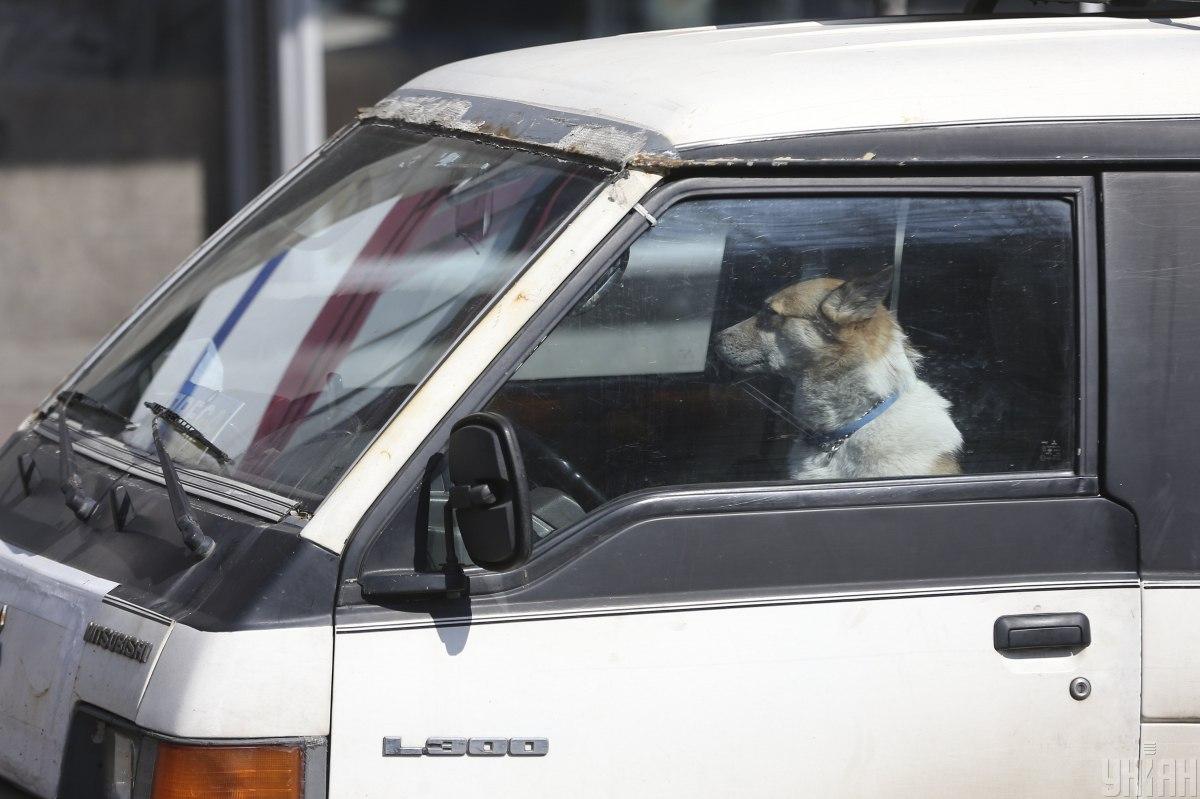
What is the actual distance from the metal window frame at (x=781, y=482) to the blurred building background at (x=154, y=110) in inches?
266

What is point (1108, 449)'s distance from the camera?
2.28 m

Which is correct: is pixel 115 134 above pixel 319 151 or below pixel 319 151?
above

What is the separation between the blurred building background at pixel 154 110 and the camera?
864cm

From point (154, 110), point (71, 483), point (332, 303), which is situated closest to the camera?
point (71, 483)

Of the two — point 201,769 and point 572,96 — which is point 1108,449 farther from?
point 201,769

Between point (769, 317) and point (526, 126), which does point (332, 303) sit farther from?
point (769, 317)

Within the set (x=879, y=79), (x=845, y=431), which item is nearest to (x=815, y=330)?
(x=845, y=431)

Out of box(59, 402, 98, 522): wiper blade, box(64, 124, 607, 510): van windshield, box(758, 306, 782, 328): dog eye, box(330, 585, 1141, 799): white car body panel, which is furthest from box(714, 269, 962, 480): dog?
box(59, 402, 98, 522): wiper blade

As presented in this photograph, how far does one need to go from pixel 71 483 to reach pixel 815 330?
129cm

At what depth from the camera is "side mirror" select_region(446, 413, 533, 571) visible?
1994 millimetres

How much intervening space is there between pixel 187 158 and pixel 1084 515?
7680mm

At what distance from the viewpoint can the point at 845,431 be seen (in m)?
2.34

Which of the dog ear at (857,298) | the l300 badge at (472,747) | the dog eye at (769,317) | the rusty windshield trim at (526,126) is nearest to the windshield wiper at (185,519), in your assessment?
the l300 badge at (472,747)

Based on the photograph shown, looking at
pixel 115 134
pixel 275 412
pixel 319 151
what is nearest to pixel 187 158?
pixel 115 134
